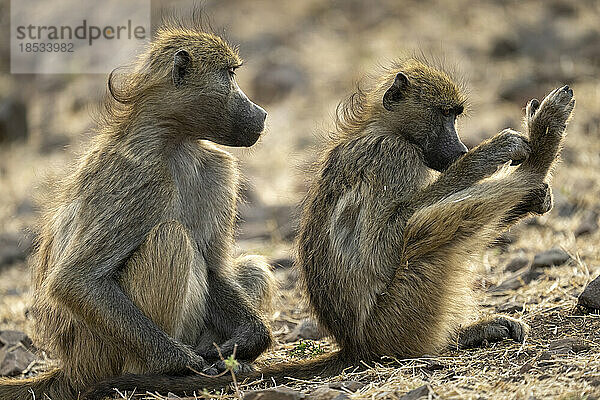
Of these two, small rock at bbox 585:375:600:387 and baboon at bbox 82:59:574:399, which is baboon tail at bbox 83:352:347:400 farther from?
small rock at bbox 585:375:600:387

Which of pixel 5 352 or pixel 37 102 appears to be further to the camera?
pixel 37 102

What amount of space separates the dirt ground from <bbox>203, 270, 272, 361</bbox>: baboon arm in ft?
0.52

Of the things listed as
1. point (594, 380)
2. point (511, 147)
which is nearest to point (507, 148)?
point (511, 147)

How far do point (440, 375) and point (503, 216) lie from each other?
74 centimetres

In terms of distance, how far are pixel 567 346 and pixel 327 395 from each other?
3.38ft

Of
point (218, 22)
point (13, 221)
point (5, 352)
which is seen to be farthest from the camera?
point (218, 22)

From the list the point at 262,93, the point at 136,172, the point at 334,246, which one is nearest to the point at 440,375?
the point at 334,246

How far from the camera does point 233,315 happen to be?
3.95 metres

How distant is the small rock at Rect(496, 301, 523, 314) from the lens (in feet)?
14.0

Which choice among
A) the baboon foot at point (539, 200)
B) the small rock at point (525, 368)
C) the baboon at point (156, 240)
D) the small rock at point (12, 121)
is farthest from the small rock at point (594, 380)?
the small rock at point (12, 121)

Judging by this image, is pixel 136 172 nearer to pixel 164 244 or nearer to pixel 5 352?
pixel 164 244

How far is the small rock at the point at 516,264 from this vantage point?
5035 mm

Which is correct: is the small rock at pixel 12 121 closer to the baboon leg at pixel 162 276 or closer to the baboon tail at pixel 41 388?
the baboon tail at pixel 41 388

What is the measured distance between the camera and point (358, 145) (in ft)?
11.9
